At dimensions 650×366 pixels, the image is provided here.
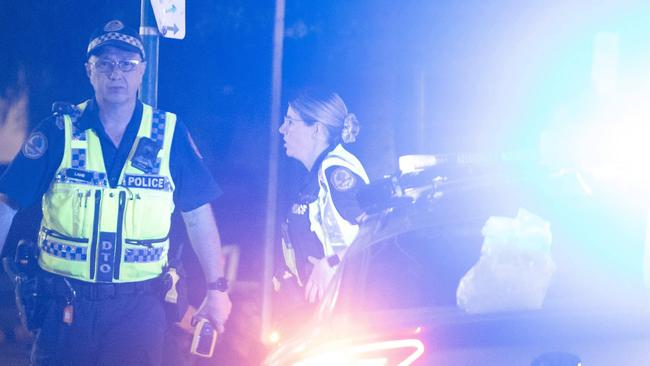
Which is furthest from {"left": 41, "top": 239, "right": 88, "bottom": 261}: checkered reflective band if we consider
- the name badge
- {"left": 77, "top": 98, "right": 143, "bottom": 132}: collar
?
{"left": 77, "top": 98, "right": 143, "bottom": 132}: collar

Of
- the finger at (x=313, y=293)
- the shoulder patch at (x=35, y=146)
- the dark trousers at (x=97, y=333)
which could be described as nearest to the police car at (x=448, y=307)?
the dark trousers at (x=97, y=333)

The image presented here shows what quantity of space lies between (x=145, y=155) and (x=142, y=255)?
50cm

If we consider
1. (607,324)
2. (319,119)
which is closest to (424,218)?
(607,324)

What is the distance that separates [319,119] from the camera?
5.43 metres

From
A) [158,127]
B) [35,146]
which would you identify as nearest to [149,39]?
[158,127]

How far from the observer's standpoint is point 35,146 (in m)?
4.02

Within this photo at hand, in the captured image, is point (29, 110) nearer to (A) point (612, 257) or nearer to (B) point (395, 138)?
(B) point (395, 138)

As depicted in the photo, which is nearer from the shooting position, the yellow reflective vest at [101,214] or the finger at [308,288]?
the yellow reflective vest at [101,214]

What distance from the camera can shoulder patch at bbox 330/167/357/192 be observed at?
4977mm

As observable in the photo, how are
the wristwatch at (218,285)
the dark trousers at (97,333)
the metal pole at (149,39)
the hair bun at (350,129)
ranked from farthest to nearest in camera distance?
1. the hair bun at (350,129)
2. the metal pole at (149,39)
3. the wristwatch at (218,285)
4. the dark trousers at (97,333)

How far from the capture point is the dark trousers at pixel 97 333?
156 inches

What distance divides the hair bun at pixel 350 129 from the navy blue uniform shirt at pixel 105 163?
1408mm

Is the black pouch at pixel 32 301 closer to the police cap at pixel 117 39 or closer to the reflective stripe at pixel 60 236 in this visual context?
the reflective stripe at pixel 60 236

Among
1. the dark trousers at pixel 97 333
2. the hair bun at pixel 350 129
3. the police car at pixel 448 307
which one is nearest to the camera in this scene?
the police car at pixel 448 307
